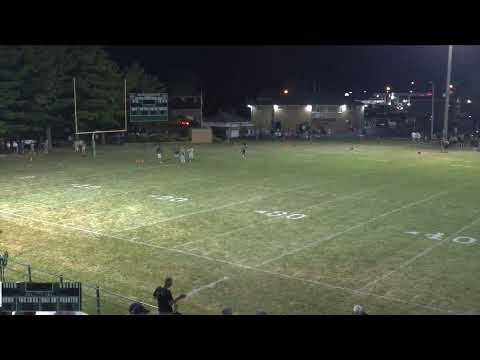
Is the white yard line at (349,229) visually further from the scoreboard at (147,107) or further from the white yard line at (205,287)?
the scoreboard at (147,107)

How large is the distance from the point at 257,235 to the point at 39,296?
951 cm

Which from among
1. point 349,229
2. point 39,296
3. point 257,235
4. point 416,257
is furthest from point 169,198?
point 39,296

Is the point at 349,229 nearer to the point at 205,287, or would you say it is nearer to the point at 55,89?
the point at 205,287

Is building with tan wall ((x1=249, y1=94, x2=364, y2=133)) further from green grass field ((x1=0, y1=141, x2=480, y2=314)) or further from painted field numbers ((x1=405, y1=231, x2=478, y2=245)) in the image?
painted field numbers ((x1=405, y1=231, x2=478, y2=245))

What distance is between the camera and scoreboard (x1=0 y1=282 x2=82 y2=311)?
9859 millimetres

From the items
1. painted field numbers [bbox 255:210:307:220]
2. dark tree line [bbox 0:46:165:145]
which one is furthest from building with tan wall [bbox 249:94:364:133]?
painted field numbers [bbox 255:210:307:220]

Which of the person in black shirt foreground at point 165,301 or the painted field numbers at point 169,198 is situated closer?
the person in black shirt foreground at point 165,301

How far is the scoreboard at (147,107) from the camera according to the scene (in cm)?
4641

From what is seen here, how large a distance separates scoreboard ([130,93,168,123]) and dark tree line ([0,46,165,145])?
9071 millimetres

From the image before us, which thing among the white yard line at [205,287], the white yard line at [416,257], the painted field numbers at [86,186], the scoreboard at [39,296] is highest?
the scoreboard at [39,296]

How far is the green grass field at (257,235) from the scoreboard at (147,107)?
11590mm

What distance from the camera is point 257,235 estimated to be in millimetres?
18328

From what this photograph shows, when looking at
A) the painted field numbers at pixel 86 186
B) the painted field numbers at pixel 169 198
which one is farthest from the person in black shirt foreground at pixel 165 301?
the painted field numbers at pixel 86 186
